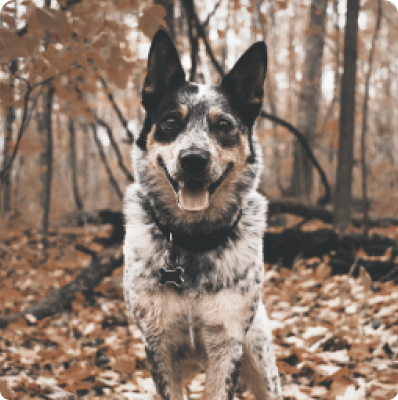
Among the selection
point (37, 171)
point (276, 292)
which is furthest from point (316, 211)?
point (37, 171)

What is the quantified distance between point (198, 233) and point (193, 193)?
31 cm

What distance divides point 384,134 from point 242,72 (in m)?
4.95

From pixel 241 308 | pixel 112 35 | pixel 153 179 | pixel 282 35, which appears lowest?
pixel 241 308

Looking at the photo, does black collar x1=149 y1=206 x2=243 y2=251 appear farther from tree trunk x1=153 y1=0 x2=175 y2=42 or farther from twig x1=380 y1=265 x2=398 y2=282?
twig x1=380 y1=265 x2=398 y2=282

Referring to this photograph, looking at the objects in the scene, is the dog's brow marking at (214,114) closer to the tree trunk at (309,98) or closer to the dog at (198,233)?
the dog at (198,233)

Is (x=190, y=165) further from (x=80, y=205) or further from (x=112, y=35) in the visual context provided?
(x=80, y=205)

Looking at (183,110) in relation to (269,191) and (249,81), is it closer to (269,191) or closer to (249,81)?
(249,81)

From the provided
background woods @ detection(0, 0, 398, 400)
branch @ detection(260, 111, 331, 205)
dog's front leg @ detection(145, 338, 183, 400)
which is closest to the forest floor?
background woods @ detection(0, 0, 398, 400)

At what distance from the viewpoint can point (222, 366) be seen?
76.0 inches

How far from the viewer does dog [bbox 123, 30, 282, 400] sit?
1941mm

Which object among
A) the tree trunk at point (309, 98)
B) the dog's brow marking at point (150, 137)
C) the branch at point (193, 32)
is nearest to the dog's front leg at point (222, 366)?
the dog's brow marking at point (150, 137)

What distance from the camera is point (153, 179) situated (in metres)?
2.14

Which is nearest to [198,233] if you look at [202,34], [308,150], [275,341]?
[275,341]

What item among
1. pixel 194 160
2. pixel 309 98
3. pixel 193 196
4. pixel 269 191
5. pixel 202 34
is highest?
pixel 202 34
